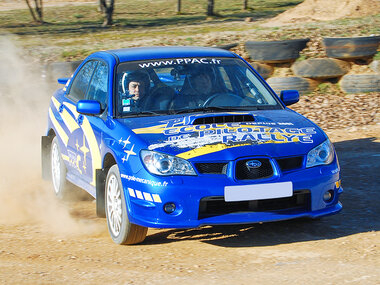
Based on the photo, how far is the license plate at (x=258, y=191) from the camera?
16.5ft

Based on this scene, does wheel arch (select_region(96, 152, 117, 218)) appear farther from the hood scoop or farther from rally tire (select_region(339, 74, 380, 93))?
rally tire (select_region(339, 74, 380, 93))

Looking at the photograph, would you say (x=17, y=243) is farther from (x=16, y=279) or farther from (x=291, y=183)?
(x=291, y=183)

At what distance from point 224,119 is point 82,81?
208 cm

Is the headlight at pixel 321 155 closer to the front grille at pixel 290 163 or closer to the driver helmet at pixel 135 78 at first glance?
the front grille at pixel 290 163

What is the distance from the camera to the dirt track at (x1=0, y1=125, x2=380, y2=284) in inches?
183

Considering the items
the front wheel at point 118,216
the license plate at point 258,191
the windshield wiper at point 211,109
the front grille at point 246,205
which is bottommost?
the front wheel at point 118,216

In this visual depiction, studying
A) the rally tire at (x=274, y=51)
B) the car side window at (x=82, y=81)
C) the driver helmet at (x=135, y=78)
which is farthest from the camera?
the rally tire at (x=274, y=51)

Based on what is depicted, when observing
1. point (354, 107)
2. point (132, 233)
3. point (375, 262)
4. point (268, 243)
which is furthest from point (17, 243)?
point (354, 107)

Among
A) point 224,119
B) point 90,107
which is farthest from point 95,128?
point 224,119

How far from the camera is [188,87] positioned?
6.35m

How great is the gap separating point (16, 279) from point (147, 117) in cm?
179

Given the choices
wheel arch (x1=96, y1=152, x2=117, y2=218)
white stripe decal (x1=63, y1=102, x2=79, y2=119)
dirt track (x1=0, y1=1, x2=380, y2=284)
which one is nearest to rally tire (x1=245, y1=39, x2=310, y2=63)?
dirt track (x1=0, y1=1, x2=380, y2=284)

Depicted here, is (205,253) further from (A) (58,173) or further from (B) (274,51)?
(B) (274,51)

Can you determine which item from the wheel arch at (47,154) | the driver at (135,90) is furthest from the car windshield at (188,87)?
the wheel arch at (47,154)
